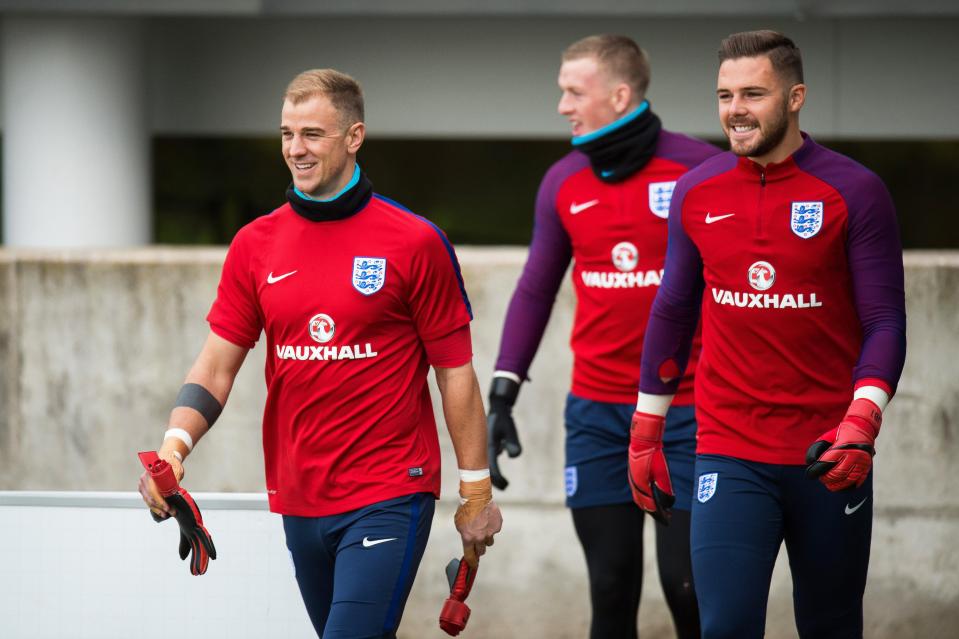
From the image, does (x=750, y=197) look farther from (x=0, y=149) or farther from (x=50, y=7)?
(x=0, y=149)

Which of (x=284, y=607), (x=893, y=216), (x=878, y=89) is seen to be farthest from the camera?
(x=878, y=89)

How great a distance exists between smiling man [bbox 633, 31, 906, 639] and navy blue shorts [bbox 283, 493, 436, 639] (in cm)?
88

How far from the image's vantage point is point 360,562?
438 cm

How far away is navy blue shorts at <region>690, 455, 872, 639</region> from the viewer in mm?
4555

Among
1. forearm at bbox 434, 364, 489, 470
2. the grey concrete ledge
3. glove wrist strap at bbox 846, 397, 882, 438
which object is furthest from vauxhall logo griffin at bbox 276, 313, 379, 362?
glove wrist strap at bbox 846, 397, 882, 438

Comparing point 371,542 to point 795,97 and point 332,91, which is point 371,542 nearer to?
point 332,91

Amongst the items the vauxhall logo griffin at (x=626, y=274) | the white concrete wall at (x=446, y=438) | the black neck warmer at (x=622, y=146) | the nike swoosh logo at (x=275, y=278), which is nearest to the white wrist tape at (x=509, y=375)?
the vauxhall logo griffin at (x=626, y=274)

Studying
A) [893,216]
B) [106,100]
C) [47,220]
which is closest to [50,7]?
[106,100]

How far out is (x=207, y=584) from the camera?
5332 millimetres

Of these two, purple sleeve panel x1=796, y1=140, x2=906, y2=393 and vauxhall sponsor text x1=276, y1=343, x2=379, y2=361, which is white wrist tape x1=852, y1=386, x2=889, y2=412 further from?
vauxhall sponsor text x1=276, y1=343, x2=379, y2=361

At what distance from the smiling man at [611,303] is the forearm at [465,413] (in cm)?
127

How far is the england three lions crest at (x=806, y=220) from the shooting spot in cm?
459

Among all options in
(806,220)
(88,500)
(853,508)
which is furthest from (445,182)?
(853,508)

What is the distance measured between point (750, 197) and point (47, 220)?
4507 millimetres
